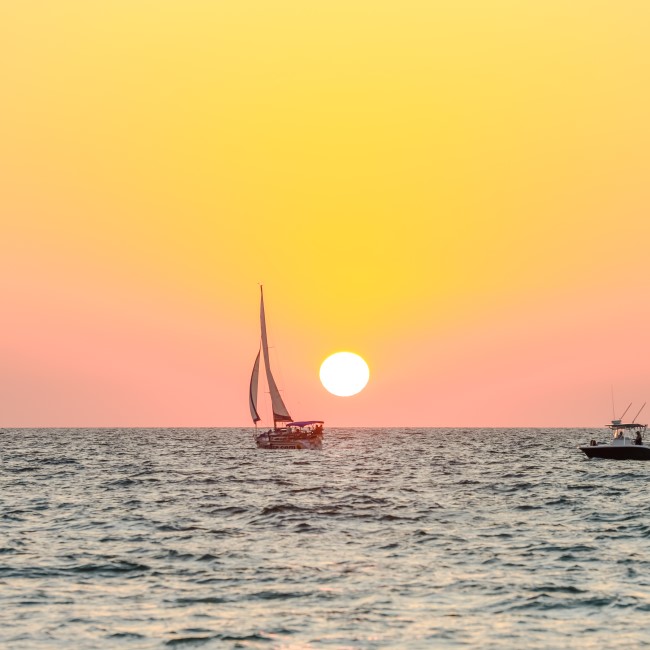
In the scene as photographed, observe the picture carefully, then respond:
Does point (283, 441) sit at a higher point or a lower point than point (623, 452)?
higher

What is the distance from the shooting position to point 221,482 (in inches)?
2261

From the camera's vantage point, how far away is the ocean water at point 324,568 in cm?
1870

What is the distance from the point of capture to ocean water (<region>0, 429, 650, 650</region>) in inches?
736

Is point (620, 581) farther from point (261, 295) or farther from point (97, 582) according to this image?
point (261, 295)

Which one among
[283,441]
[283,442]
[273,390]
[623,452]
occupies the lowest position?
[623,452]

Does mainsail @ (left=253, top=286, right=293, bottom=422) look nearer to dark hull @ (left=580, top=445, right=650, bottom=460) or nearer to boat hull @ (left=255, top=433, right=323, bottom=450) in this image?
boat hull @ (left=255, top=433, right=323, bottom=450)

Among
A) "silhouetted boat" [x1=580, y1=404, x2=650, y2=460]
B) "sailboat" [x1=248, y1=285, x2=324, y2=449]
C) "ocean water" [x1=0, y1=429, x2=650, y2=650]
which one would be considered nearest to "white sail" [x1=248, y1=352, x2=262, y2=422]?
"sailboat" [x1=248, y1=285, x2=324, y2=449]

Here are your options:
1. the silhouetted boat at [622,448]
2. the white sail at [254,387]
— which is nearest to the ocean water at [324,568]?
the silhouetted boat at [622,448]

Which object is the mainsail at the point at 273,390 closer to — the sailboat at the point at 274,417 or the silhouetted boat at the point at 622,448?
the sailboat at the point at 274,417

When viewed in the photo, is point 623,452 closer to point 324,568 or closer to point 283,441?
point 283,441

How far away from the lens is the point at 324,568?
25656 millimetres

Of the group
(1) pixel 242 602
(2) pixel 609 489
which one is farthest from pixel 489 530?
(2) pixel 609 489

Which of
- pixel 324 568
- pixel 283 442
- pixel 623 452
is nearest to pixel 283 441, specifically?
pixel 283 442

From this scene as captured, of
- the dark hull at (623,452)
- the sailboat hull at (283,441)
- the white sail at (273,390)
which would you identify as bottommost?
the dark hull at (623,452)
